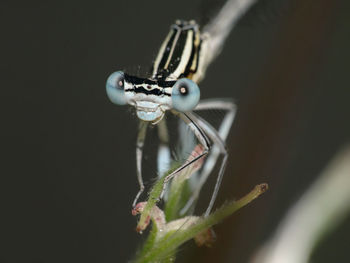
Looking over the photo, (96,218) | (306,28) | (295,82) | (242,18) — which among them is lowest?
(96,218)

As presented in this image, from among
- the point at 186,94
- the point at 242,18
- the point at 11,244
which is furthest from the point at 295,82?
the point at 11,244

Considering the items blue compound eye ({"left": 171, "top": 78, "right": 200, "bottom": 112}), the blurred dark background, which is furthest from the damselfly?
the blurred dark background

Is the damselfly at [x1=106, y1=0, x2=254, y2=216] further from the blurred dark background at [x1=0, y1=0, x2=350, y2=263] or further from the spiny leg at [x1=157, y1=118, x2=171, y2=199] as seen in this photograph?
the blurred dark background at [x1=0, y1=0, x2=350, y2=263]

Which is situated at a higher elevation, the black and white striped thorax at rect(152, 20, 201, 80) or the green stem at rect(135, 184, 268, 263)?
the black and white striped thorax at rect(152, 20, 201, 80)

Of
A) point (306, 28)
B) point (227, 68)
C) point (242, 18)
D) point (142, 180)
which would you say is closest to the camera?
point (142, 180)

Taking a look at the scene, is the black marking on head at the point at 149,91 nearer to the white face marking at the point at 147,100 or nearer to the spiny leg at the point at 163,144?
the white face marking at the point at 147,100

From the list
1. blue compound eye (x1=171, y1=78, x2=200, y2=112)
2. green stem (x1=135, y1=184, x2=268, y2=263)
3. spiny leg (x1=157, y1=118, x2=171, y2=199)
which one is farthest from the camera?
spiny leg (x1=157, y1=118, x2=171, y2=199)

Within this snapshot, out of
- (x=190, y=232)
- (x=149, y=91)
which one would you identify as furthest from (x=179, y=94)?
(x=190, y=232)

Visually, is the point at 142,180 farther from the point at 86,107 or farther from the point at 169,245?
the point at 86,107
